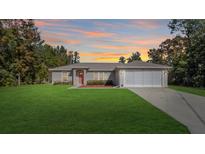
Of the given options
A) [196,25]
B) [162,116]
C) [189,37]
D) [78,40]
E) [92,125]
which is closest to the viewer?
[92,125]

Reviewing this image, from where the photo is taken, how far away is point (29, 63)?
88.2ft

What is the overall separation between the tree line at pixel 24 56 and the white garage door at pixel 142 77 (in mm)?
5091

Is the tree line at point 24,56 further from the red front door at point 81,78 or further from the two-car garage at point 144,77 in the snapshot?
the two-car garage at point 144,77

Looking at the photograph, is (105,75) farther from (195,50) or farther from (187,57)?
(195,50)

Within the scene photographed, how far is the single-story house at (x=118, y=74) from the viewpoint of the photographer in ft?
74.0

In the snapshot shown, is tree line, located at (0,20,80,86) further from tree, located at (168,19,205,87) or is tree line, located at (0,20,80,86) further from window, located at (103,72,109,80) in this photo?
tree, located at (168,19,205,87)

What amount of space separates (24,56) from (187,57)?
1650cm

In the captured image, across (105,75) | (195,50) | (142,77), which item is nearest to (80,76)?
(105,75)

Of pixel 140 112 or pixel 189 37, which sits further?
pixel 189 37

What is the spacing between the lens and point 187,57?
23.7 meters
